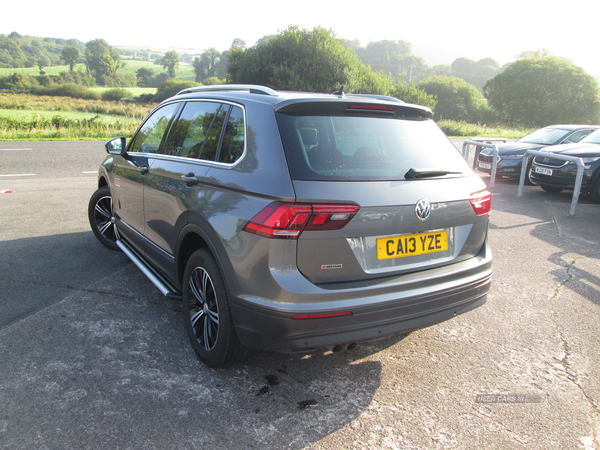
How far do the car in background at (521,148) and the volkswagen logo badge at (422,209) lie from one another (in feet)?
31.2

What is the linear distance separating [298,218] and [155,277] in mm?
1865

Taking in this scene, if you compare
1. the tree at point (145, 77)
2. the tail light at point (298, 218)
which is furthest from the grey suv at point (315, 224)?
the tree at point (145, 77)

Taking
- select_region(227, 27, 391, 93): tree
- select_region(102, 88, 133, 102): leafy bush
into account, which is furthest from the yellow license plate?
select_region(102, 88, 133, 102): leafy bush

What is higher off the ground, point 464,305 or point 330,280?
point 330,280

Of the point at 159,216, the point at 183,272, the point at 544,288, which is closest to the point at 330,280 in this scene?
the point at 183,272

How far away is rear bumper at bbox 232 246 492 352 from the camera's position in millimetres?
2418

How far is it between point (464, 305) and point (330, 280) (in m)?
1.06

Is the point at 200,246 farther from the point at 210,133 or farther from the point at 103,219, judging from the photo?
the point at 103,219

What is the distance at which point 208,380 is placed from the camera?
9.56ft

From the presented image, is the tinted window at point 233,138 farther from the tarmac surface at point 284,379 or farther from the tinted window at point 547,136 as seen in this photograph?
the tinted window at point 547,136

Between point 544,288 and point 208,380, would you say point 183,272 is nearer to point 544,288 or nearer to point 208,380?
point 208,380

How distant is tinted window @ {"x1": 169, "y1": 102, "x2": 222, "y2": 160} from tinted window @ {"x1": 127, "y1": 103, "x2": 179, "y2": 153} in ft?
0.89

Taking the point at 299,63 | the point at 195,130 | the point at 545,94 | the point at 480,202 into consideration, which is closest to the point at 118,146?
the point at 195,130

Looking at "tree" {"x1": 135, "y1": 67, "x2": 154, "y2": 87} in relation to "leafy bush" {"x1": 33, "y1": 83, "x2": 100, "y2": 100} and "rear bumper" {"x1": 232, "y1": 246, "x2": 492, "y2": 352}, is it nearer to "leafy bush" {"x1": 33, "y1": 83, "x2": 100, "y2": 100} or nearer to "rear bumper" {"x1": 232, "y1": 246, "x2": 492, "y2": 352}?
"leafy bush" {"x1": 33, "y1": 83, "x2": 100, "y2": 100}
